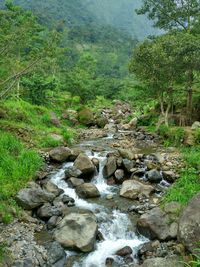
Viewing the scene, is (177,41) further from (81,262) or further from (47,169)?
(81,262)

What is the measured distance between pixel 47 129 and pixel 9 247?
13.7 metres

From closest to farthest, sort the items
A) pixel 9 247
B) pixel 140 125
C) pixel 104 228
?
pixel 9 247, pixel 104 228, pixel 140 125

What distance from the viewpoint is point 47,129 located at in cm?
2323

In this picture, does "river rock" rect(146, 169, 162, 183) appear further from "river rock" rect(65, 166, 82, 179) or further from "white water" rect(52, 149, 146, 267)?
"river rock" rect(65, 166, 82, 179)

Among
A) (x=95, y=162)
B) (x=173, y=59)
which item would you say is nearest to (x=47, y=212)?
(x=95, y=162)

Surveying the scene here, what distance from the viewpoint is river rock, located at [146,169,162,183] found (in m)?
15.6

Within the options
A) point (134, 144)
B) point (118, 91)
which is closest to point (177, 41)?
point (134, 144)

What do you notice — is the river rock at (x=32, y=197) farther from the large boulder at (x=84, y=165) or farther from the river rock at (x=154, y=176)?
Answer: the river rock at (x=154, y=176)

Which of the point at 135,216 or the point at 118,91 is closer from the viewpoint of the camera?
the point at 135,216

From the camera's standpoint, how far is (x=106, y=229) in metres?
11.9

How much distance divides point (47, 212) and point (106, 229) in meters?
2.20

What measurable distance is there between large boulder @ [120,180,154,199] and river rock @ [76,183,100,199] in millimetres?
1084

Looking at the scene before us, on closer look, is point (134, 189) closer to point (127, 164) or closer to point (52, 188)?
point (127, 164)

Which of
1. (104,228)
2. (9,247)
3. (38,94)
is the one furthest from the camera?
(38,94)
